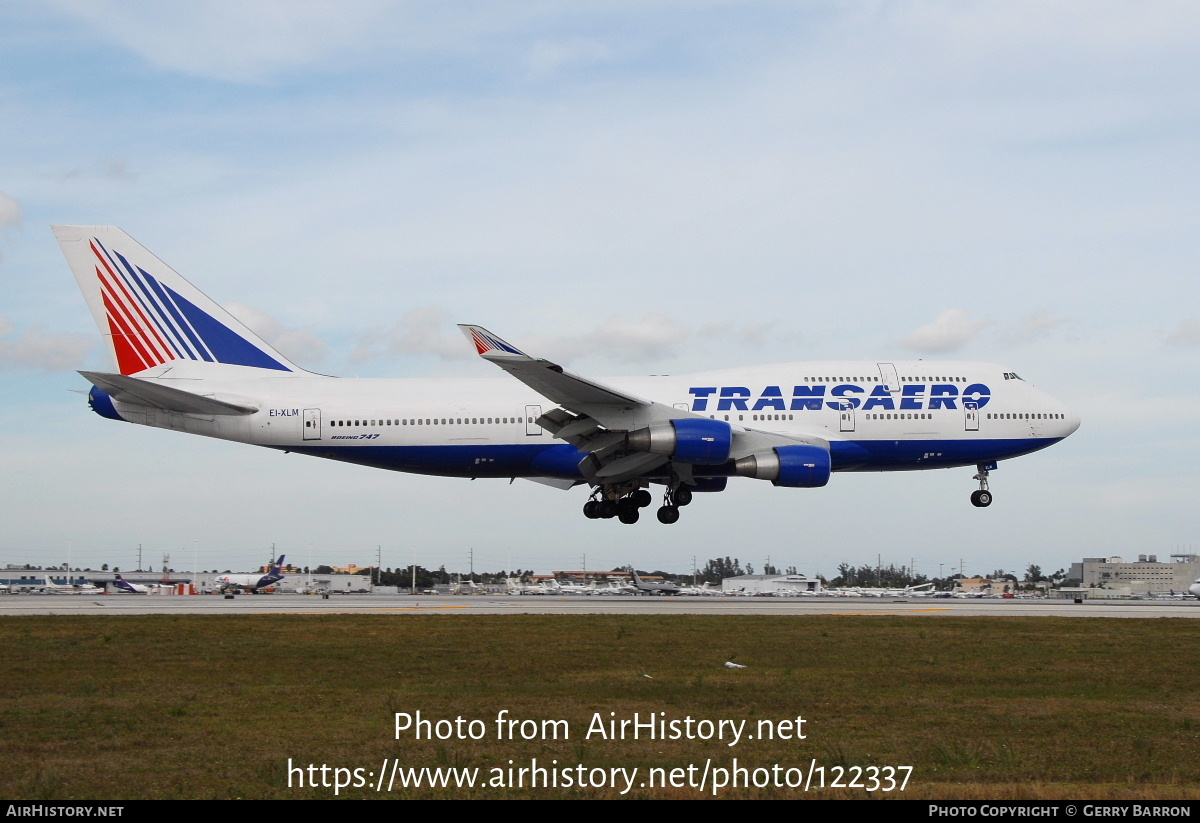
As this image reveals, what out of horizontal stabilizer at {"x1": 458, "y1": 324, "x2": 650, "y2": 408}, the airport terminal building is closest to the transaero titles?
horizontal stabilizer at {"x1": 458, "y1": 324, "x2": 650, "y2": 408}

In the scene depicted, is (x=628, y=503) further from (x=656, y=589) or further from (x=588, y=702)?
(x=656, y=589)

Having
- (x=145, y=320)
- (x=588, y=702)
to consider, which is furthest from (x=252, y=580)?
(x=588, y=702)

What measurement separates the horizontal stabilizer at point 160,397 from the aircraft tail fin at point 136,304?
8.30ft

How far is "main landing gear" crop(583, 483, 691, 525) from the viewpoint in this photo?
3769cm

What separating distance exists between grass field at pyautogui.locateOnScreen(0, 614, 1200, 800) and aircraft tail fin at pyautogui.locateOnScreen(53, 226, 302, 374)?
1322 cm

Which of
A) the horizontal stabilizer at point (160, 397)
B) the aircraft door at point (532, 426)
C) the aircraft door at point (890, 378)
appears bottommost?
the aircraft door at point (532, 426)

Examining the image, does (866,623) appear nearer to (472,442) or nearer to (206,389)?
(472,442)

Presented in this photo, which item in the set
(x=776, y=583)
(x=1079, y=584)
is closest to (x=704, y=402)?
(x=776, y=583)

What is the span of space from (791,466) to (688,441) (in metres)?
3.73

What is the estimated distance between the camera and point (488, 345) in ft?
107

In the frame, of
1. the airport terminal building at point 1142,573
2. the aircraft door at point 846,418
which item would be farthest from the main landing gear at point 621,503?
the airport terminal building at point 1142,573

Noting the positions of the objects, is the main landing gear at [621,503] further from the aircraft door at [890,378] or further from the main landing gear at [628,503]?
the aircraft door at [890,378]

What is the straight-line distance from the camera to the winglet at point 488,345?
30969 millimetres
